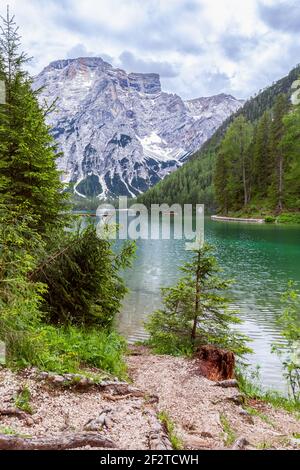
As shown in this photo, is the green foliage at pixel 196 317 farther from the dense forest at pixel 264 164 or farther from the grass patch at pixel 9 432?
the dense forest at pixel 264 164

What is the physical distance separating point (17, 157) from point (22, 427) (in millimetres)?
8713

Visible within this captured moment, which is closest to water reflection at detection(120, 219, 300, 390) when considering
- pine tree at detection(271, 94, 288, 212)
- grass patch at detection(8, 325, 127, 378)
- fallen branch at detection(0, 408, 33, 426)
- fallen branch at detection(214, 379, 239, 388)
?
fallen branch at detection(214, 379, 239, 388)

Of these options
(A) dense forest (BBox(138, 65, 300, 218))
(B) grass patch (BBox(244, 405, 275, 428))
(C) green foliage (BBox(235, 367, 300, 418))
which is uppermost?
(A) dense forest (BBox(138, 65, 300, 218))

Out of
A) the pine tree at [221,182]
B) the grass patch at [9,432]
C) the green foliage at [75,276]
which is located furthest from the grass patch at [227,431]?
the pine tree at [221,182]

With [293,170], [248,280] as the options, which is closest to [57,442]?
[248,280]

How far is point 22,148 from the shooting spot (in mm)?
10859

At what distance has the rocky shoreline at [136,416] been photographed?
4238mm

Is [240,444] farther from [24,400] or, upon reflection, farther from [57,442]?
[24,400]

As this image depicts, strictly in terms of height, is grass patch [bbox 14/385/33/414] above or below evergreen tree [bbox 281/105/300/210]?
below

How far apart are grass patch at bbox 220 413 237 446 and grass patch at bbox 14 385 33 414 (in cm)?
288

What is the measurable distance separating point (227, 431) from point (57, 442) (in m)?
2.96

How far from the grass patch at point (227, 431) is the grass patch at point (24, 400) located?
288 centimetres

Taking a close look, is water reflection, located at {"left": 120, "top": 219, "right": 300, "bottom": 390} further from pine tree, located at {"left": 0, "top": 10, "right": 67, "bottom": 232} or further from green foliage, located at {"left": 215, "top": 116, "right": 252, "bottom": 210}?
green foliage, located at {"left": 215, "top": 116, "right": 252, "bottom": 210}

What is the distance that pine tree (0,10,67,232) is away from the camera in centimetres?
1111
